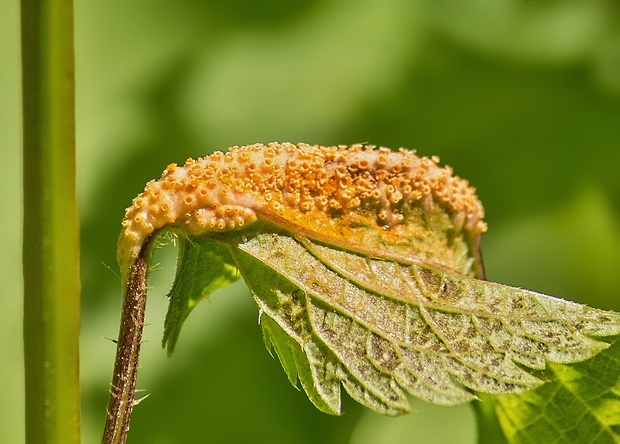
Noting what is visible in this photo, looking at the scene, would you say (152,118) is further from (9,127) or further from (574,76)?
(574,76)

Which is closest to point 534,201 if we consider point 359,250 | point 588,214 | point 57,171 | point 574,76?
point 588,214

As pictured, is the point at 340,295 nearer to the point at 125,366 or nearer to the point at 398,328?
the point at 398,328

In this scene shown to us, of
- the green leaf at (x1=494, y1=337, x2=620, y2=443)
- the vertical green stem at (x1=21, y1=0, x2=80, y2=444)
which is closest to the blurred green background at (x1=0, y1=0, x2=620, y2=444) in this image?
the green leaf at (x1=494, y1=337, x2=620, y2=443)

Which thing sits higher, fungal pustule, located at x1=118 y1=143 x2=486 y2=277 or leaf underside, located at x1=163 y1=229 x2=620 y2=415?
fungal pustule, located at x1=118 y1=143 x2=486 y2=277

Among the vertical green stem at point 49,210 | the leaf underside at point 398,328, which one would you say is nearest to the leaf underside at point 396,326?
the leaf underside at point 398,328

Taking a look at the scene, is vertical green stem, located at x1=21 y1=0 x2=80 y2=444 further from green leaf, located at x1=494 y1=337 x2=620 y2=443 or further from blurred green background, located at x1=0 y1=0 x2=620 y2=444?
blurred green background, located at x1=0 y1=0 x2=620 y2=444

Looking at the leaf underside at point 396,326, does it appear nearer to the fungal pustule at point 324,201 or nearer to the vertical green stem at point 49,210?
the fungal pustule at point 324,201
